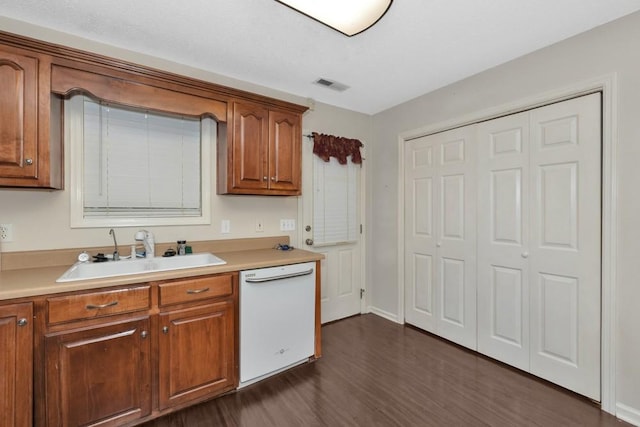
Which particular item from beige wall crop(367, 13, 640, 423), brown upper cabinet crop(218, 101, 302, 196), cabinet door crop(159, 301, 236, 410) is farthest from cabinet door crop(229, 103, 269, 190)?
beige wall crop(367, 13, 640, 423)

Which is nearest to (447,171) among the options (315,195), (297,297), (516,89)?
(516,89)

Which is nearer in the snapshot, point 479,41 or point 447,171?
point 479,41

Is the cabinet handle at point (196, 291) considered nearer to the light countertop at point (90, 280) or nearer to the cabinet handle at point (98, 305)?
the light countertop at point (90, 280)

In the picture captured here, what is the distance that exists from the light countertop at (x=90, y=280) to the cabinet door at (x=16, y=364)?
87 mm

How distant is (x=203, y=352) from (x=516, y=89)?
3024mm

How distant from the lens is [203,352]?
6.56 feet

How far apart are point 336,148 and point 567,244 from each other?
2.19 m

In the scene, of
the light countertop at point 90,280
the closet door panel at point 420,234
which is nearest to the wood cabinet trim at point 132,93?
the light countertop at point 90,280

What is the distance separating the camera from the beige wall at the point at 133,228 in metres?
1.93

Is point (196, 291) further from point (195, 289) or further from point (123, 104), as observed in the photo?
point (123, 104)

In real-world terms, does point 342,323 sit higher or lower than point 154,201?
lower

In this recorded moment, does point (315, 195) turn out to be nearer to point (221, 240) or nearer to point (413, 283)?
point (221, 240)

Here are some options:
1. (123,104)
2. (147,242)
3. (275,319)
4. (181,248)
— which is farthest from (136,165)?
(275,319)

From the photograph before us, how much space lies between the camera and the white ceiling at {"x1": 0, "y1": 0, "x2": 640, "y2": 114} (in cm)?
179
